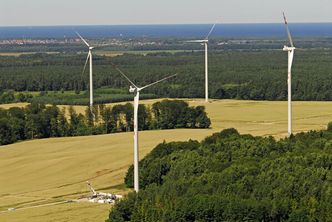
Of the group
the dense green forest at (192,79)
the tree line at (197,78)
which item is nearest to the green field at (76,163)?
the dense green forest at (192,79)

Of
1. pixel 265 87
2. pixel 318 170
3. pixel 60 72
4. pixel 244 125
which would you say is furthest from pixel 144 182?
pixel 60 72

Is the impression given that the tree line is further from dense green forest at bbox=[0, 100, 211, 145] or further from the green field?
dense green forest at bbox=[0, 100, 211, 145]

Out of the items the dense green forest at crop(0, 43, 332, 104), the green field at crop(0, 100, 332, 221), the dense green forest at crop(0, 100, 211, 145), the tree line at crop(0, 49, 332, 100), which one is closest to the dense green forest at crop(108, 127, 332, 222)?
the green field at crop(0, 100, 332, 221)

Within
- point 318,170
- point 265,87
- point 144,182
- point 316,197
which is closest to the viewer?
point 316,197

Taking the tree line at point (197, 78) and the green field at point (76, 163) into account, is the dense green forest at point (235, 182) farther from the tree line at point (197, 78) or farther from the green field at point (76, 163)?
the tree line at point (197, 78)

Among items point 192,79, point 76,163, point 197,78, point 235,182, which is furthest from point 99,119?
point 197,78

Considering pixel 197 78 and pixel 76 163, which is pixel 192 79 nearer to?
pixel 197 78

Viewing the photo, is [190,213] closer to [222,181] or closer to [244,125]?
[222,181]
